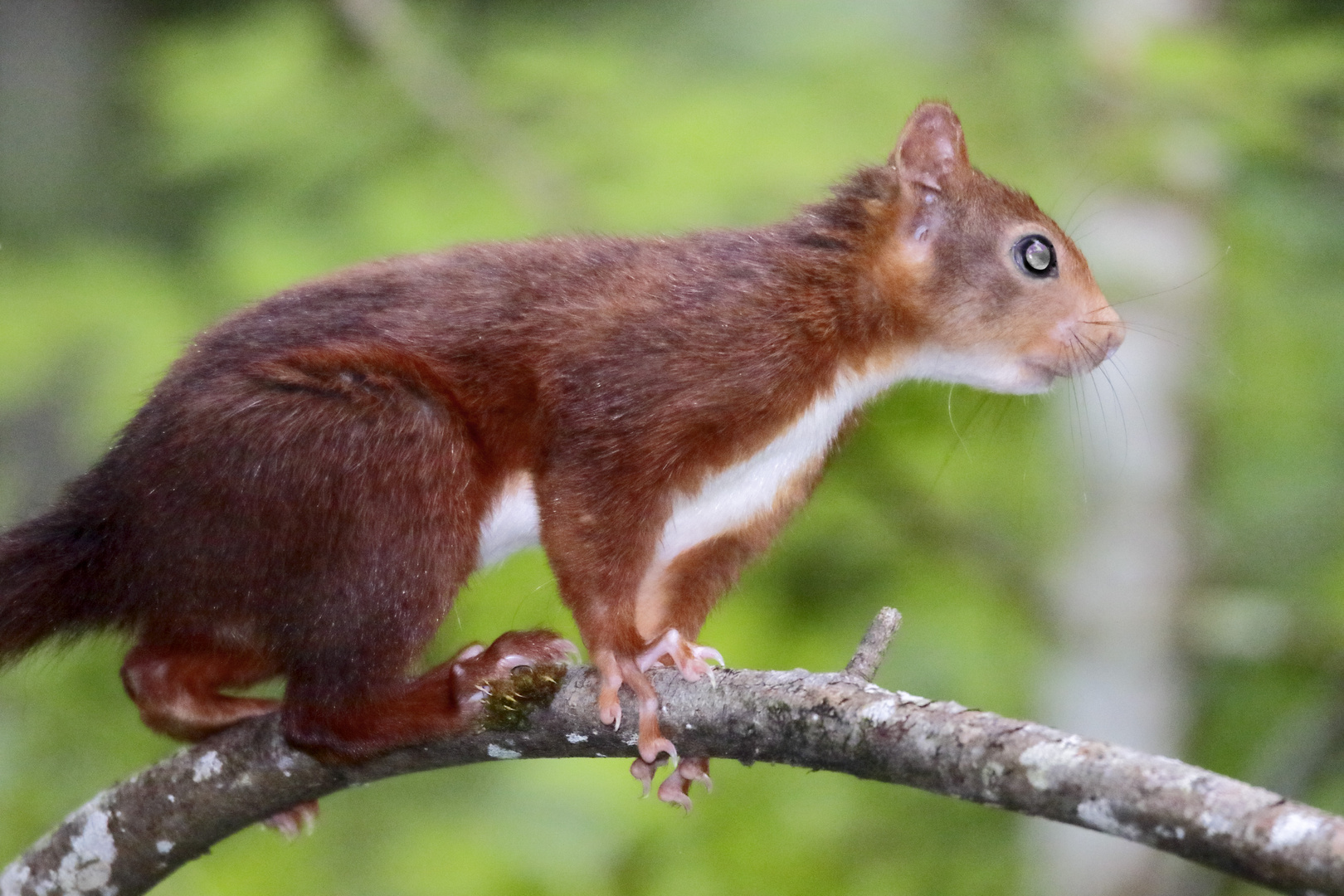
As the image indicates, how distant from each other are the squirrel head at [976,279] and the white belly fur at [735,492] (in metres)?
0.18

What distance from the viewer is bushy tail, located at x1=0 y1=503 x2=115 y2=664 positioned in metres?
3.17

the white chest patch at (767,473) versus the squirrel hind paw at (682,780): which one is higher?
the white chest patch at (767,473)

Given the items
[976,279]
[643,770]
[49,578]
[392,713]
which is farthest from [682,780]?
[49,578]

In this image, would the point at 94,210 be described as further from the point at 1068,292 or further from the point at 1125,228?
the point at 1068,292

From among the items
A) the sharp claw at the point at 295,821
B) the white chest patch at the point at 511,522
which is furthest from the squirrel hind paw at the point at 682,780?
the sharp claw at the point at 295,821

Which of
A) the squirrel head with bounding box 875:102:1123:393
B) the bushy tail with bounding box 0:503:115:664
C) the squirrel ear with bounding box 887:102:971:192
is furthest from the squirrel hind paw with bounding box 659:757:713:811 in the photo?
the squirrel ear with bounding box 887:102:971:192

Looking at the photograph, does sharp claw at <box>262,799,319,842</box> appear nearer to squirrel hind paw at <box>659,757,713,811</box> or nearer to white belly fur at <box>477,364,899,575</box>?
white belly fur at <box>477,364,899,575</box>

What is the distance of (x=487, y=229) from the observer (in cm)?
500

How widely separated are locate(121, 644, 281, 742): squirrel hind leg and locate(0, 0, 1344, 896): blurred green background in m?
1.06

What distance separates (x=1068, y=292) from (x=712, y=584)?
109cm

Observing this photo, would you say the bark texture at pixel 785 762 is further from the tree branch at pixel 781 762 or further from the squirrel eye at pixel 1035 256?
the squirrel eye at pixel 1035 256

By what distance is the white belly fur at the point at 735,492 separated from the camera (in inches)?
130

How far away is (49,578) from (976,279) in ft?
7.15

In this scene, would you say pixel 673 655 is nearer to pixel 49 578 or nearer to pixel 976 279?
pixel 976 279
